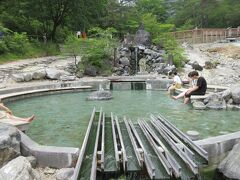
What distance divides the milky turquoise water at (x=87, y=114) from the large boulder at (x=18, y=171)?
2160 mm

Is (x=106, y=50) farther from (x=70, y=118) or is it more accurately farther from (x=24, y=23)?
(x=70, y=118)

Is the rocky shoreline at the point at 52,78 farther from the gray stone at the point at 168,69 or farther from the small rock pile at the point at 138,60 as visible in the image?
the gray stone at the point at 168,69

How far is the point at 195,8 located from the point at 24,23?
35687 mm

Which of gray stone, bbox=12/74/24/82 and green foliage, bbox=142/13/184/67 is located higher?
green foliage, bbox=142/13/184/67

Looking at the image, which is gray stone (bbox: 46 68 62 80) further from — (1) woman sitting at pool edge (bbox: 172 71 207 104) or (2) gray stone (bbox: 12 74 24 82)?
(1) woman sitting at pool edge (bbox: 172 71 207 104)

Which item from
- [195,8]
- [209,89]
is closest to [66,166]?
[209,89]

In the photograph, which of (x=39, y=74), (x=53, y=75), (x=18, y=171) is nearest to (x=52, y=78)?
(x=53, y=75)

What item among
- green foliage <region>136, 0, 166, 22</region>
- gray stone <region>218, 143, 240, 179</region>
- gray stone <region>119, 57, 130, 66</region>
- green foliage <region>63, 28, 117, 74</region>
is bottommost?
gray stone <region>218, 143, 240, 179</region>

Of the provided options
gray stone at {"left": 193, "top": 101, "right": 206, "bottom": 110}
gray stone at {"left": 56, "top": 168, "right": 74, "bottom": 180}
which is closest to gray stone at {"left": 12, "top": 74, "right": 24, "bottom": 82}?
gray stone at {"left": 193, "top": 101, "right": 206, "bottom": 110}

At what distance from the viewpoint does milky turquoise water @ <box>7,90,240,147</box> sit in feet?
28.1

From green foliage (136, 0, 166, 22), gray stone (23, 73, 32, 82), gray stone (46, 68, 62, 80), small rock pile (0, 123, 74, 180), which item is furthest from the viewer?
green foliage (136, 0, 166, 22)

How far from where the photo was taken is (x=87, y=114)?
11398 millimetres

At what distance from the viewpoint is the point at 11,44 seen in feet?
82.5

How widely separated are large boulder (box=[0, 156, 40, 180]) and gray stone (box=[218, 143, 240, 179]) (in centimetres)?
343
